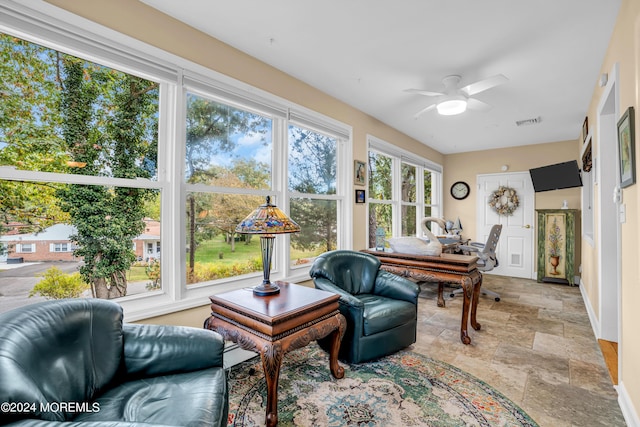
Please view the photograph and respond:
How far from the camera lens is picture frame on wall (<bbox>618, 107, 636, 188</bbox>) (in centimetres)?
167

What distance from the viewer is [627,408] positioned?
A: 1.76 meters

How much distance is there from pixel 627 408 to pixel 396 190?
3569 millimetres

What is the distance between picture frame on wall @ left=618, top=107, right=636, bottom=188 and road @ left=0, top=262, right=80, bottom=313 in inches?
127

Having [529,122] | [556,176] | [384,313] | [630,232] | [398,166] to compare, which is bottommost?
[384,313]

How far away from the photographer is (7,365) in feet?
3.27

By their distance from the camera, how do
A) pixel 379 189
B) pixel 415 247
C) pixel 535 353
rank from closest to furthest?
pixel 535 353
pixel 415 247
pixel 379 189

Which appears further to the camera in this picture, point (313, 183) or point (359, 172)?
point (359, 172)

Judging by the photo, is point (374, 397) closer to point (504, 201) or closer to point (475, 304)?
point (475, 304)

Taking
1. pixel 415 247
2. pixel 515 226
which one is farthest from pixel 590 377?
pixel 515 226

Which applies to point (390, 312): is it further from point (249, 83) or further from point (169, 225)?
point (249, 83)

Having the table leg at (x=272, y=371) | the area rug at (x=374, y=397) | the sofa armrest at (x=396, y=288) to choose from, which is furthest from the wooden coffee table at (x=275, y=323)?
the sofa armrest at (x=396, y=288)

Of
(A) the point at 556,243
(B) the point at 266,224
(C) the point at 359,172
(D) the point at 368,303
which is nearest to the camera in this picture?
(B) the point at 266,224

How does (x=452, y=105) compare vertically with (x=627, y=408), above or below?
above

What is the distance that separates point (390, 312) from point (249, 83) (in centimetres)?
218
